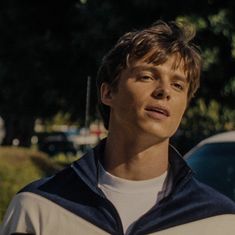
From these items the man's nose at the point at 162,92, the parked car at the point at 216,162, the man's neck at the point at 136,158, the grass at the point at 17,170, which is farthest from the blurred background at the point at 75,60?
the man's nose at the point at 162,92

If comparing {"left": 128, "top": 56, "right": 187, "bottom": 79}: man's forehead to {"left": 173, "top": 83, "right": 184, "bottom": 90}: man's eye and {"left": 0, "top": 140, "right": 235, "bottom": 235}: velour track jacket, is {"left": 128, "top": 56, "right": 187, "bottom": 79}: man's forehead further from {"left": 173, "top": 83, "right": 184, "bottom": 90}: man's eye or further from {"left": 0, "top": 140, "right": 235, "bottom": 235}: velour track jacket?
{"left": 0, "top": 140, "right": 235, "bottom": 235}: velour track jacket

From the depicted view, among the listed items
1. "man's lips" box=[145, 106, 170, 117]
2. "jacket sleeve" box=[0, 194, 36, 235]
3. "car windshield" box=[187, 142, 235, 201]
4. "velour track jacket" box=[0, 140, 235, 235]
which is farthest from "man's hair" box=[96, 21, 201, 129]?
"car windshield" box=[187, 142, 235, 201]

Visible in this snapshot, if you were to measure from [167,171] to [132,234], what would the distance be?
0.85ft

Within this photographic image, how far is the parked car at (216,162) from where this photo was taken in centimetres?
566

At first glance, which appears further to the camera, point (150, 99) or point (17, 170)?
point (17, 170)

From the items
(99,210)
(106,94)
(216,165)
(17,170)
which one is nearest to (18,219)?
(99,210)

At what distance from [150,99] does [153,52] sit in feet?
0.50

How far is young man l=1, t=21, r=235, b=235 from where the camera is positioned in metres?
2.46

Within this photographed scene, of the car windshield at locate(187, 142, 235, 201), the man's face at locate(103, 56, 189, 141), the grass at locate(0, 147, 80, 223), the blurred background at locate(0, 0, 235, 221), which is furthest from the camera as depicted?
the blurred background at locate(0, 0, 235, 221)

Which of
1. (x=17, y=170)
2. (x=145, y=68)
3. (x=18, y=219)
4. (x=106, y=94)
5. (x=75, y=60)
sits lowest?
(x=17, y=170)

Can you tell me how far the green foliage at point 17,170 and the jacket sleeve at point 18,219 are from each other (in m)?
7.41

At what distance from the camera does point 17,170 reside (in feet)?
35.9

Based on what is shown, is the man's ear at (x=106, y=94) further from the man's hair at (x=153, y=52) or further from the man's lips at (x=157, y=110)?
the man's lips at (x=157, y=110)

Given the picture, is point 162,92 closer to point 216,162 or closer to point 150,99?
point 150,99
